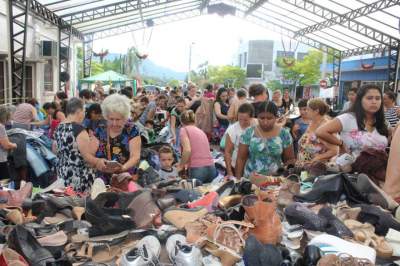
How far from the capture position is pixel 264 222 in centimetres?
185

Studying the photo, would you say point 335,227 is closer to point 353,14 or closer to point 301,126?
point 301,126

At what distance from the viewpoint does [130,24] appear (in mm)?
25156

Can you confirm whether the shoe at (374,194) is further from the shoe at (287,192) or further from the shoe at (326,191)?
the shoe at (287,192)

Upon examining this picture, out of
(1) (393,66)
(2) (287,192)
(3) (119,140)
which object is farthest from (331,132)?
(1) (393,66)

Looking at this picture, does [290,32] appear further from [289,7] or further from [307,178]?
[307,178]

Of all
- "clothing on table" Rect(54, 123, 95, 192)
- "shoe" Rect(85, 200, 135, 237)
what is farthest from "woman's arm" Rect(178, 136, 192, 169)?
"shoe" Rect(85, 200, 135, 237)

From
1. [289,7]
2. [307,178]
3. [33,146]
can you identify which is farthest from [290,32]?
[307,178]

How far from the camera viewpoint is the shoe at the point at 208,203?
7.33 feet

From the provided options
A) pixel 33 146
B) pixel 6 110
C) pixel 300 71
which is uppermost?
pixel 300 71

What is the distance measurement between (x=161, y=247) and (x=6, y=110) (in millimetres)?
3925

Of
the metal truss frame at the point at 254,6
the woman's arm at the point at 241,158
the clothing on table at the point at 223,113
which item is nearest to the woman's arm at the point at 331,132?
the woman's arm at the point at 241,158

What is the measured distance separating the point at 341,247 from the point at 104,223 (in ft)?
3.50

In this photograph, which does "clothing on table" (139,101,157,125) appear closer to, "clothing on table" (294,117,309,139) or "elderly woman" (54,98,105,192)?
"clothing on table" (294,117,309,139)

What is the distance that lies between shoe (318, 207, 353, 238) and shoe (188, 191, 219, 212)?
1.91 feet
